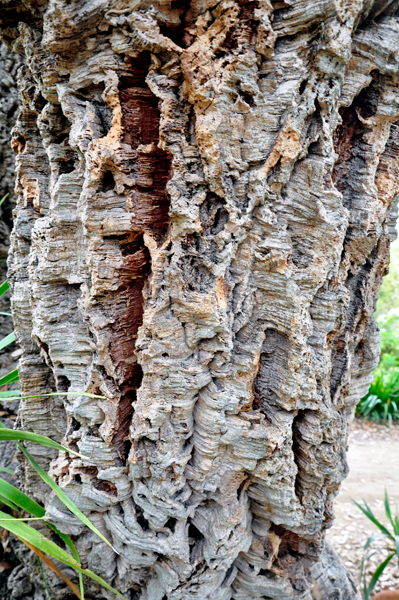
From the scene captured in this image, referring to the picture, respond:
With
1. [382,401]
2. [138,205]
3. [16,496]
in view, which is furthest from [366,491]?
[138,205]

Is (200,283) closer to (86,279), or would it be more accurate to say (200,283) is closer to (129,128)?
(86,279)

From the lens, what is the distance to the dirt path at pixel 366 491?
2.52 m

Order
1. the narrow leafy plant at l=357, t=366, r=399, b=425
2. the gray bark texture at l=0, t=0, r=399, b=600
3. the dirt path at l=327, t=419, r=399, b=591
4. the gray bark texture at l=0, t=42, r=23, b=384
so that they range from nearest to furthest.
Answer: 1. the gray bark texture at l=0, t=0, r=399, b=600
2. the gray bark texture at l=0, t=42, r=23, b=384
3. the dirt path at l=327, t=419, r=399, b=591
4. the narrow leafy plant at l=357, t=366, r=399, b=425

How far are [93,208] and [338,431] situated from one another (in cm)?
108

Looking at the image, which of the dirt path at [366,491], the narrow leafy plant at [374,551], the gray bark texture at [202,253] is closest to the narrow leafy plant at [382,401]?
the dirt path at [366,491]

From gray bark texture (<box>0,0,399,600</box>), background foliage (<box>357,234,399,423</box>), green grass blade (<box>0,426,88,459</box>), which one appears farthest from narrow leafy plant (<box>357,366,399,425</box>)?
green grass blade (<box>0,426,88,459</box>)

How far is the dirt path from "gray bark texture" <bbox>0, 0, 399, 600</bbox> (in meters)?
1.43

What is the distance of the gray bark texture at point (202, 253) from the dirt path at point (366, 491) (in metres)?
1.43

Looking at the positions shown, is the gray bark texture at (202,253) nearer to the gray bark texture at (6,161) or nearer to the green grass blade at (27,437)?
the green grass blade at (27,437)

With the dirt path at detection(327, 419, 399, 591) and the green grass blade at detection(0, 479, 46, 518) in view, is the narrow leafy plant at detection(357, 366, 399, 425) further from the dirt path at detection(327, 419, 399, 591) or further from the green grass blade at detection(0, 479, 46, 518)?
the green grass blade at detection(0, 479, 46, 518)

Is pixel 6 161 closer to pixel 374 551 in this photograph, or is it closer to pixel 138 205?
pixel 138 205

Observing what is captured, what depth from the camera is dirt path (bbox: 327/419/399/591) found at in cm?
252

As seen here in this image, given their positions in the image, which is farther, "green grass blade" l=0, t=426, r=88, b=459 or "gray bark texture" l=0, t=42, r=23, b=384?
"gray bark texture" l=0, t=42, r=23, b=384

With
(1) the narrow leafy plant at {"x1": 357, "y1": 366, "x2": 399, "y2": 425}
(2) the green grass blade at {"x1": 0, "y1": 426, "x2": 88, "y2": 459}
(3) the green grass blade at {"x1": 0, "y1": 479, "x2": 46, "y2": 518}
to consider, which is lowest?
(1) the narrow leafy plant at {"x1": 357, "y1": 366, "x2": 399, "y2": 425}
